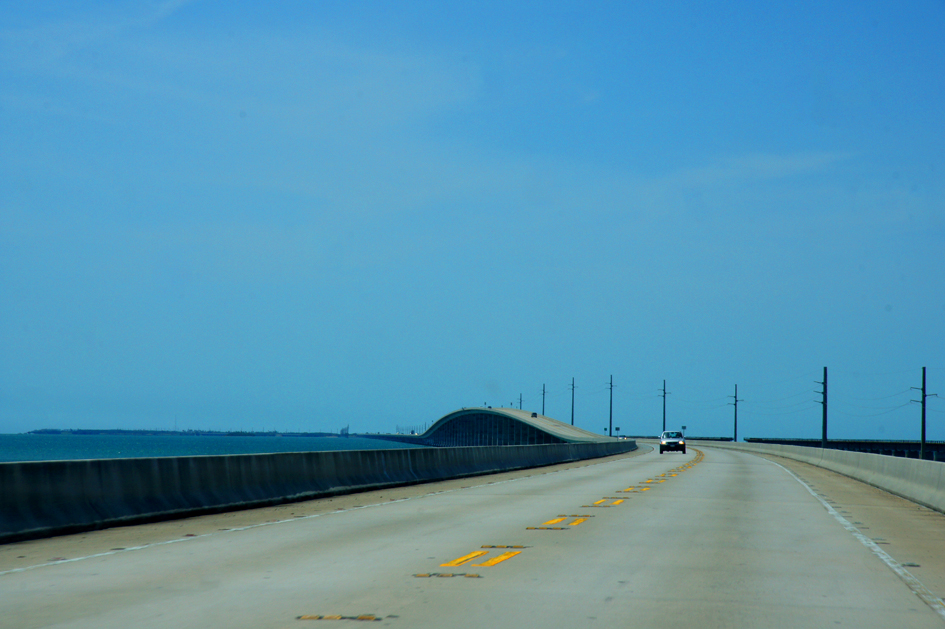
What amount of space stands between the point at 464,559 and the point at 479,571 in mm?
895

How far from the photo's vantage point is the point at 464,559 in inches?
422

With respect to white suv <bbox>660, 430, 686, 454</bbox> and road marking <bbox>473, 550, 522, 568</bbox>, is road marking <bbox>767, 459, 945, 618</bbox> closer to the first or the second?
road marking <bbox>473, 550, 522, 568</bbox>

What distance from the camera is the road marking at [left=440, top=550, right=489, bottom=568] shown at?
10.2 meters

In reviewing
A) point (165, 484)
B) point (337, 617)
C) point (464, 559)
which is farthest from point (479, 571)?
point (165, 484)

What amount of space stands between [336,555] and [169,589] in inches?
103

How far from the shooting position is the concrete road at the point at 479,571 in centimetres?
767

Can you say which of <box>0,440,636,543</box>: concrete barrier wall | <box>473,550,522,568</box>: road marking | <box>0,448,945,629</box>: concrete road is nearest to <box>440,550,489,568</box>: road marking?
<box>0,448,945,629</box>: concrete road

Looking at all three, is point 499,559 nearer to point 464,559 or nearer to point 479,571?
point 464,559

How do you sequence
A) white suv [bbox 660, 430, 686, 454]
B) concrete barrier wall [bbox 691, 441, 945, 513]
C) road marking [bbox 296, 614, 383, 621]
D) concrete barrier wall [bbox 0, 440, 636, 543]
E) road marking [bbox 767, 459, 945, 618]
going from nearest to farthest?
road marking [bbox 296, 614, 383, 621]
road marking [bbox 767, 459, 945, 618]
concrete barrier wall [bbox 0, 440, 636, 543]
concrete barrier wall [bbox 691, 441, 945, 513]
white suv [bbox 660, 430, 686, 454]

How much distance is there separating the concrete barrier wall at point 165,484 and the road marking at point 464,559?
18.3 feet

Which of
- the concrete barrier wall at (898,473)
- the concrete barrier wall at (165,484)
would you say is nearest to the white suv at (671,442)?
the concrete barrier wall at (898,473)

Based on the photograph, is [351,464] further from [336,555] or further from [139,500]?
[336,555]

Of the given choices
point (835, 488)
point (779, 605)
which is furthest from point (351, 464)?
point (779, 605)

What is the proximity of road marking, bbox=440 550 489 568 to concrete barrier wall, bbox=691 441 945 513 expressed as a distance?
11.8m
